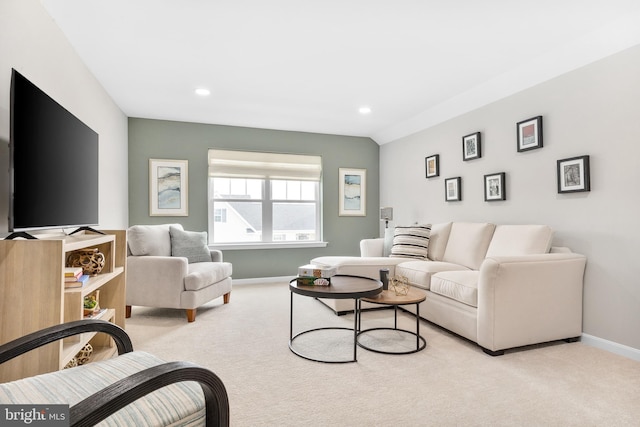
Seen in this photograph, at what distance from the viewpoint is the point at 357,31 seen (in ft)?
8.77

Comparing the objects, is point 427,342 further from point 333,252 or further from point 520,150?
point 333,252

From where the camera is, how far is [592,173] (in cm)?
283

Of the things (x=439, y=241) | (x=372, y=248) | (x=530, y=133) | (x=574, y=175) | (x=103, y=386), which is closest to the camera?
(x=103, y=386)

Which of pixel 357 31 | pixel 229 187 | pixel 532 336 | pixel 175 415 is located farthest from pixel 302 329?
pixel 229 187

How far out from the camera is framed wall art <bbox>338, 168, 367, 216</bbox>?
19.1 feet

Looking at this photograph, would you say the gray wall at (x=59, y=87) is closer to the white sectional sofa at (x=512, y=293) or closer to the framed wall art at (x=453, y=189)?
the white sectional sofa at (x=512, y=293)

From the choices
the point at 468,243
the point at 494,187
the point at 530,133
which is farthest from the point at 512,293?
the point at 530,133

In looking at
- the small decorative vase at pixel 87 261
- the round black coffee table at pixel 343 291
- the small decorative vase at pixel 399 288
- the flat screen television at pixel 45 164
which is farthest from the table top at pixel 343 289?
the flat screen television at pixel 45 164

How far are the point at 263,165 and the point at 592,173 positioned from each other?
396 centimetres

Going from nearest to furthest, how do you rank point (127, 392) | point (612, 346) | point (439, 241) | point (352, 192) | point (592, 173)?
point (127, 392)
point (612, 346)
point (592, 173)
point (439, 241)
point (352, 192)

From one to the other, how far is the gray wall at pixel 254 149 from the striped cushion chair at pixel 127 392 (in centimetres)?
391

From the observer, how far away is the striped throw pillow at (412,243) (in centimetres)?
402

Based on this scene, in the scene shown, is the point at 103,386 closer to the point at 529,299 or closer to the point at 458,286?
the point at 458,286

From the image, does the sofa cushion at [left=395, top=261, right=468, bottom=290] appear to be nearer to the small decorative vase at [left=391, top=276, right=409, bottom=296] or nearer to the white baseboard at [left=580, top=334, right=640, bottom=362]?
the small decorative vase at [left=391, top=276, right=409, bottom=296]
